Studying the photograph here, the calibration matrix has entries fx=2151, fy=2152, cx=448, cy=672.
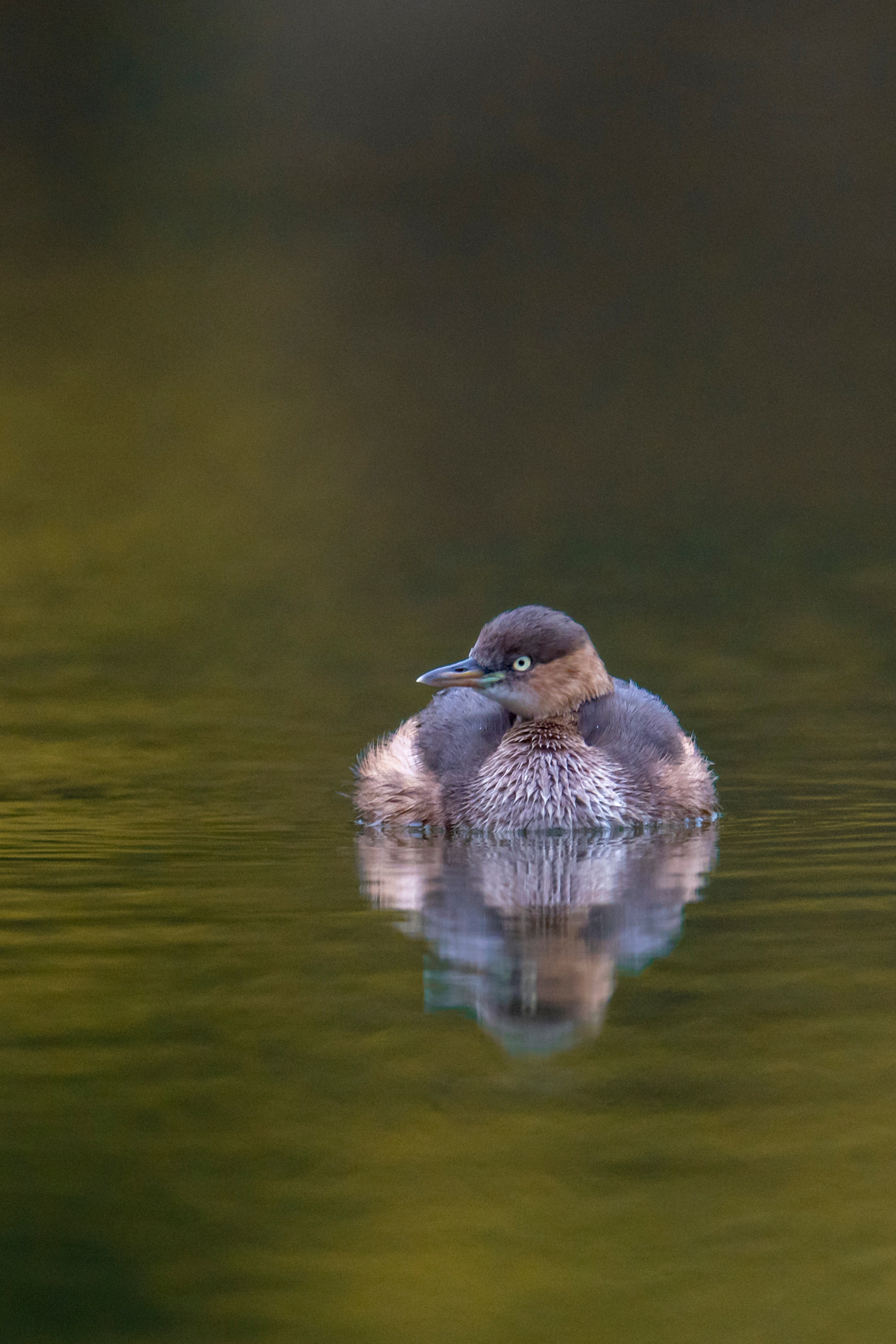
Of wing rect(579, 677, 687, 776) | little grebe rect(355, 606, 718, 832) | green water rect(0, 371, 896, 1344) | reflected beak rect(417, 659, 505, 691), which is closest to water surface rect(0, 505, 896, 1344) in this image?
green water rect(0, 371, 896, 1344)

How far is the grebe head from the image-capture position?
314 inches

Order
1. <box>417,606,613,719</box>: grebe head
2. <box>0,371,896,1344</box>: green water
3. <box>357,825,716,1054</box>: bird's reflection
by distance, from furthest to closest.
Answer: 1. <box>417,606,613,719</box>: grebe head
2. <box>357,825,716,1054</box>: bird's reflection
3. <box>0,371,896,1344</box>: green water

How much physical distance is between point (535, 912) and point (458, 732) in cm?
196

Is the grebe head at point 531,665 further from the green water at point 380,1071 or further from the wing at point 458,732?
the green water at point 380,1071

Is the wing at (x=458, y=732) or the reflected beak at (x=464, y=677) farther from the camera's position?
the wing at (x=458, y=732)

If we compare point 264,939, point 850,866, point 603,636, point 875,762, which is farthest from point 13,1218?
point 603,636

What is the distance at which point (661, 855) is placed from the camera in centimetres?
736

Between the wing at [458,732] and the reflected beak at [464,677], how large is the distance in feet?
0.86

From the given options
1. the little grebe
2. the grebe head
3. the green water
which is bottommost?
the green water

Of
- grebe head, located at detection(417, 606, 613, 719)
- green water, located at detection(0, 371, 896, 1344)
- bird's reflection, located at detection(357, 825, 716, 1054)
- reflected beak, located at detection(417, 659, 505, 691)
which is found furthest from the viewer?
grebe head, located at detection(417, 606, 613, 719)

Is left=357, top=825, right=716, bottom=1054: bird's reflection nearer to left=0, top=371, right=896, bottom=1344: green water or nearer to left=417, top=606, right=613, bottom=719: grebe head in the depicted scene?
left=0, top=371, right=896, bottom=1344: green water

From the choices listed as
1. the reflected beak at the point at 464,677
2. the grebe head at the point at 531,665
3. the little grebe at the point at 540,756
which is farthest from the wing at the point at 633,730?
the reflected beak at the point at 464,677

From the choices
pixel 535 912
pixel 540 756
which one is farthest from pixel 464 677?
pixel 535 912

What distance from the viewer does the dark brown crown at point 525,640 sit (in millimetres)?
7973
